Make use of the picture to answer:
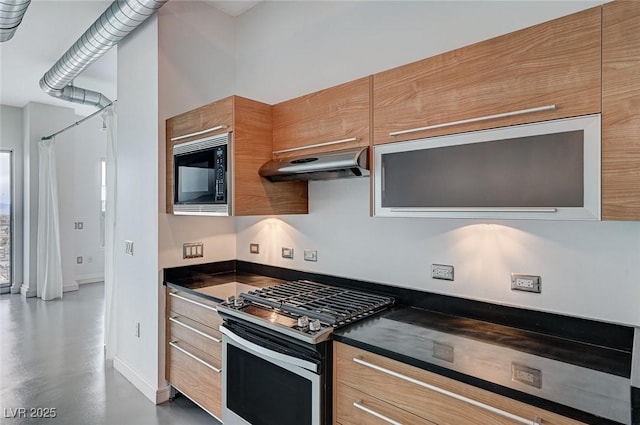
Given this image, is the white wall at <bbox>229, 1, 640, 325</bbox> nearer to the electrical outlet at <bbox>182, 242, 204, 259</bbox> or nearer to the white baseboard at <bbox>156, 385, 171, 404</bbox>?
the electrical outlet at <bbox>182, 242, 204, 259</bbox>

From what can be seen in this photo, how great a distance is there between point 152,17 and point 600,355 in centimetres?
339

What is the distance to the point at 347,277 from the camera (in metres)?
→ 2.37

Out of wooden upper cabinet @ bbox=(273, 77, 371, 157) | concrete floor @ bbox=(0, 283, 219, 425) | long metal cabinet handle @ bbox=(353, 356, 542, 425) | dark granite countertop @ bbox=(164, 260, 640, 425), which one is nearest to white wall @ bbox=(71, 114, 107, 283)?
concrete floor @ bbox=(0, 283, 219, 425)

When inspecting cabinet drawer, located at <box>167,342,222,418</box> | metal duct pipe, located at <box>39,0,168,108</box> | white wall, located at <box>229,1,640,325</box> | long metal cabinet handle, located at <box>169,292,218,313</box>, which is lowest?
cabinet drawer, located at <box>167,342,222,418</box>

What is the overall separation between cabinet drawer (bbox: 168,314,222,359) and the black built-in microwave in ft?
2.48

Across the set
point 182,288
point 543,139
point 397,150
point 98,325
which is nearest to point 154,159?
point 182,288

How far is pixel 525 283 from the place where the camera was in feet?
5.40

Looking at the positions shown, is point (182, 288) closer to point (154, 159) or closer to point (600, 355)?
point (154, 159)

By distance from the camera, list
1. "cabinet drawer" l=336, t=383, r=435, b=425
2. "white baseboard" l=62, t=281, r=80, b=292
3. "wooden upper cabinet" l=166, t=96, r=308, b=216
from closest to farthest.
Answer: "cabinet drawer" l=336, t=383, r=435, b=425, "wooden upper cabinet" l=166, t=96, r=308, b=216, "white baseboard" l=62, t=281, r=80, b=292

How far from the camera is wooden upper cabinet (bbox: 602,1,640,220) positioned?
113 cm

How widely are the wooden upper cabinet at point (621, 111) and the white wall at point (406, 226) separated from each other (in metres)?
0.35

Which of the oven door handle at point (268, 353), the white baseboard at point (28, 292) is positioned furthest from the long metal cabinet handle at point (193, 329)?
the white baseboard at point (28, 292)

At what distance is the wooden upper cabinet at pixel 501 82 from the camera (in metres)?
1.23

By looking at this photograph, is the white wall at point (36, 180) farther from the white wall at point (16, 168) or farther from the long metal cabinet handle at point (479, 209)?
the long metal cabinet handle at point (479, 209)
